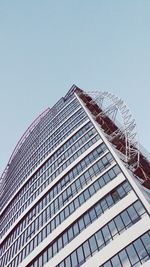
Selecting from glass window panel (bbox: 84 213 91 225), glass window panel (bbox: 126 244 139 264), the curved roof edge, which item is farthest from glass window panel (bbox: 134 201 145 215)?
the curved roof edge

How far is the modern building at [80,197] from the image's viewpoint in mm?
34469

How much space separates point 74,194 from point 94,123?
15.5 metres

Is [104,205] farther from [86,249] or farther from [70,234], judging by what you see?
[70,234]

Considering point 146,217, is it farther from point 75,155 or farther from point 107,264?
point 75,155

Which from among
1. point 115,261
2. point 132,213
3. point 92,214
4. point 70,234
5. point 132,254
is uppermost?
point 92,214

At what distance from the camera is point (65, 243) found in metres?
41.1

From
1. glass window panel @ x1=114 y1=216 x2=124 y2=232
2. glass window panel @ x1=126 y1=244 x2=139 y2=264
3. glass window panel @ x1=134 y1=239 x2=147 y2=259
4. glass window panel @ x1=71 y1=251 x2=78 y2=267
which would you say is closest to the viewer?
glass window panel @ x1=134 y1=239 x2=147 y2=259

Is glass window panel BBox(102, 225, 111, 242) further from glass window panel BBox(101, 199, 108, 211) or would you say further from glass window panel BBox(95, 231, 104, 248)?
glass window panel BBox(101, 199, 108, 211)

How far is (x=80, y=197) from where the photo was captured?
147 ft

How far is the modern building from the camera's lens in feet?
113

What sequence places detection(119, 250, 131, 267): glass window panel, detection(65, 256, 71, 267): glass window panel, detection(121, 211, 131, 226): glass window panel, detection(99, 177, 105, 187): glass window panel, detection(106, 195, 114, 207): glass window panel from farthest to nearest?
detection(99, 177, 105, 187): glass window panel
detection(106, 195, 114, 207): glass window panel
detection(65, 256, 71, 267): glass window panel
detection(121, 211, 131, 226): glass window panel
detection(119, 250, 131, 267): glass window panel

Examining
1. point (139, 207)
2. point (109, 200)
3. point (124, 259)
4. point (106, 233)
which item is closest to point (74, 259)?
point (106, 233)

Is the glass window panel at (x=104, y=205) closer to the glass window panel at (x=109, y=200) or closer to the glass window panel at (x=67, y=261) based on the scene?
the glass window panel at (x=109, y=200)

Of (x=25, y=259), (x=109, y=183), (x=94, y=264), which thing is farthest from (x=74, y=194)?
(x=94, y=264)
